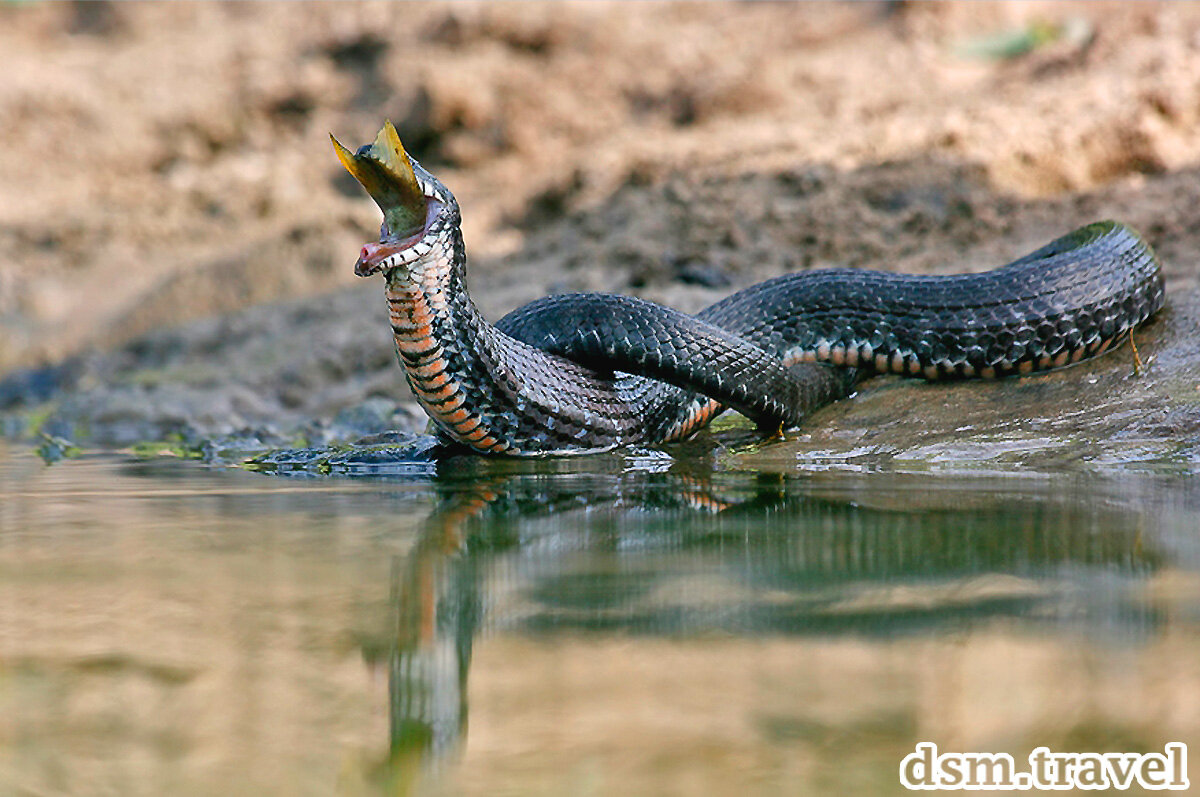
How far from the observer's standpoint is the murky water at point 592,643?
6.17ft

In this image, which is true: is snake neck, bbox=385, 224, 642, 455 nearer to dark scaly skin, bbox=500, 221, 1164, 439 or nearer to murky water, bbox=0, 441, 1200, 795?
dark scaly skin, bbox=500, 221, 1164, 439

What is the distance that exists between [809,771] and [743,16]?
12.4 meters

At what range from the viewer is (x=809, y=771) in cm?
180

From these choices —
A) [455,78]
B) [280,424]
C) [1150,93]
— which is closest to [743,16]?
[455,78]

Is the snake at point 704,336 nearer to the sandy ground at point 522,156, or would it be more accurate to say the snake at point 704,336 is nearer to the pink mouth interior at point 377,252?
the pink mouth interior at point 377,252

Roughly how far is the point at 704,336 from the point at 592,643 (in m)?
3.14

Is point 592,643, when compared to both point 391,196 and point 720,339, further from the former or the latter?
point 720,339

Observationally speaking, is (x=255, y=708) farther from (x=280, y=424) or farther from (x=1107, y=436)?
(x=280, y=424)

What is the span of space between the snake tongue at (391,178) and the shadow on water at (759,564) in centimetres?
109

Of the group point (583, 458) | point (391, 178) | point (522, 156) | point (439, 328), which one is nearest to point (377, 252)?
point (391, 178)

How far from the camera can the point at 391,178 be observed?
15.7ft

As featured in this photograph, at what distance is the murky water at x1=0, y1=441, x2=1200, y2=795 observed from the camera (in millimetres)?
1881

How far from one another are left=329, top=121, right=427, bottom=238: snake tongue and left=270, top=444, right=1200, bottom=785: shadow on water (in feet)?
3.59

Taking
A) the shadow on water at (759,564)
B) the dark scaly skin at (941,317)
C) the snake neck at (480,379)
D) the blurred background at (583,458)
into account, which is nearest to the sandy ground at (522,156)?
the blurred background at (583,458)
